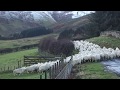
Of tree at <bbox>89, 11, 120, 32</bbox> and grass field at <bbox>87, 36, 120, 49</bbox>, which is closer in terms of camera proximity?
grass field at <bbox>87, 36, 120, 49</bbox>

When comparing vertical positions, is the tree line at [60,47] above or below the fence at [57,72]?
above

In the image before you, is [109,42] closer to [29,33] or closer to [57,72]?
[57,72]

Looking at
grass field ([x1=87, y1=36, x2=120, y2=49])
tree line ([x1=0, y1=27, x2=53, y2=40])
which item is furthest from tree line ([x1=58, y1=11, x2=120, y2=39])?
tree line ([x1=0, y1=27, x2=53, y2=40])

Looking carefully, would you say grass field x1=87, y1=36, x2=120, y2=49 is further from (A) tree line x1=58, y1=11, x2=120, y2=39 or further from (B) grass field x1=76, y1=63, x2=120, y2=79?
(B) grass field x1=76, y1=63, x2=120, y2=79

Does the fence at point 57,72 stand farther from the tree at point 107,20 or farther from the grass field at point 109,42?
the tree at point 107,20

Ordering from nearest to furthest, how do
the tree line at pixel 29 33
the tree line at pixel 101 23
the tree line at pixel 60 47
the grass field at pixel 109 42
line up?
1. the tree line at pixel 60 47
2. the grass field at pixel 109 42
3. the tree line at pixel 101 23
4. the tree line at pixel 29 33

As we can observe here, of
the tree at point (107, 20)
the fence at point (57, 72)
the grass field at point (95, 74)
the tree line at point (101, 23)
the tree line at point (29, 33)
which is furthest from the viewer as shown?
the tree line at point (29, 33)

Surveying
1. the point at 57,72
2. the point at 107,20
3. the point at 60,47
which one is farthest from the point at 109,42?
the point at 57,72

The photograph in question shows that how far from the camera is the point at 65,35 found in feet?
223

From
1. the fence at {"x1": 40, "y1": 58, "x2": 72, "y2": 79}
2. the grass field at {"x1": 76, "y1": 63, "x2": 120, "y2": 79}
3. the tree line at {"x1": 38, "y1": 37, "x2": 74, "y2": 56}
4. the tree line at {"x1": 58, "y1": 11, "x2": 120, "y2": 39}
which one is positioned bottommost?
the grass field at {"x1": 76, "y1": 63, "x2": 120, "y2": 79}

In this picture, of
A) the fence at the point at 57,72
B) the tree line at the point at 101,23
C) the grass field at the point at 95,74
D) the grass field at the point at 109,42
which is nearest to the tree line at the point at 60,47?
the grass field at the point at 109,42
